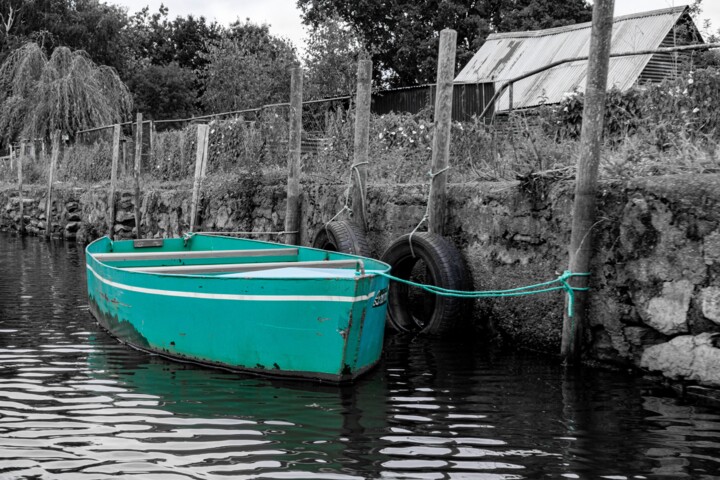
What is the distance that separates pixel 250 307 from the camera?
6477 millimetres

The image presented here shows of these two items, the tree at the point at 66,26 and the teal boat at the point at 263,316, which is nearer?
the teal boat at the point at 263,316

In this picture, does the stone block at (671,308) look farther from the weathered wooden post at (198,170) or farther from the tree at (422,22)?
the tree at (422,22)

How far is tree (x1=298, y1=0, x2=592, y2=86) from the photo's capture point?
32844mm

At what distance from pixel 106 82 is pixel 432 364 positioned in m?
25.6

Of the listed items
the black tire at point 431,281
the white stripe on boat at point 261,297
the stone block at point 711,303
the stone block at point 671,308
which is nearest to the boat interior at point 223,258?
the white stripe on boat at point 261,297

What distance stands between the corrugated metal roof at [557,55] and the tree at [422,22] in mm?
7068

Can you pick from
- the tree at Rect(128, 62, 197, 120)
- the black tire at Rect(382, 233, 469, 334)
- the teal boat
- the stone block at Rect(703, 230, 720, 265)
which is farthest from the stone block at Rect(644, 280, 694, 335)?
the tree at Rect(128, 62, 197, 120)

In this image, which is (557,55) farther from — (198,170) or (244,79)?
(244,79)

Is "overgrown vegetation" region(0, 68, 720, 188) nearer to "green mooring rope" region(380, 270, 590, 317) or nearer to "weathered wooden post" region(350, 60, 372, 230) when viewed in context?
"weathered wooden post" region(350, 60, 372, 230)

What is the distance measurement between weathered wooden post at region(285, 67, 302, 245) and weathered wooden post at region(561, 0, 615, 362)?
16.5 ft

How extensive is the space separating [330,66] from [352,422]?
→ 1042 inches

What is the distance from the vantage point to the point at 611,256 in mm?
6812

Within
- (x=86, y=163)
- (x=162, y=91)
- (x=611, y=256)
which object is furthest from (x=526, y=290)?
(x=162, y=91)

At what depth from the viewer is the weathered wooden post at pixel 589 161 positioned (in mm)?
6703
